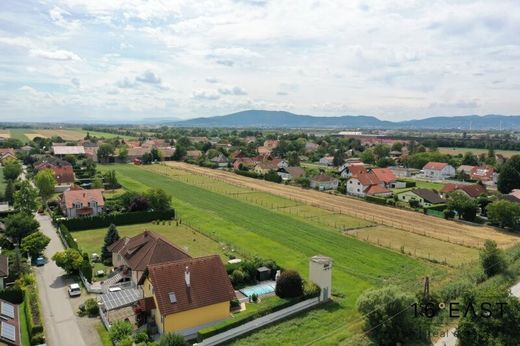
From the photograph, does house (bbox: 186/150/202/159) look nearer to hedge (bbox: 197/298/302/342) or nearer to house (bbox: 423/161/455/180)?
Answer: house (bbox: 423/161/455/180)

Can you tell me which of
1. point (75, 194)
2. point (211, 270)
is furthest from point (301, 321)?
point (75, 194)

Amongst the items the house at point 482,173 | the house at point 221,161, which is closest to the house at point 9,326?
the house at point 221,161

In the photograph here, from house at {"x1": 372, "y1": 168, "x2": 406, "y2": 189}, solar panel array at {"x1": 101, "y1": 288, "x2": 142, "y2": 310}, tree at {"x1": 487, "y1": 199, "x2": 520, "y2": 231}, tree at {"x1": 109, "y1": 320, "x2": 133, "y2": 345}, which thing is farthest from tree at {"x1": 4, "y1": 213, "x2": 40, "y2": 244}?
house at {"x1": 372, "y1": 168, "x2": 406, "y2": 189}

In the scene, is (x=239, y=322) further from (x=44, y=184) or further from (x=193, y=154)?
(x=193, y=154)

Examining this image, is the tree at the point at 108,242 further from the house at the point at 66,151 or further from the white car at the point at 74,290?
the house at the point at 66,151

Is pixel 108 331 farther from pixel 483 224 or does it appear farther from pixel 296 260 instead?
pixel 483 224

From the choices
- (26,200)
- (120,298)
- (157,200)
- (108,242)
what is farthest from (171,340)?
(26,200)
